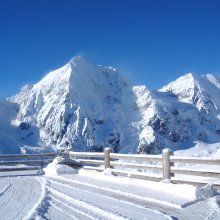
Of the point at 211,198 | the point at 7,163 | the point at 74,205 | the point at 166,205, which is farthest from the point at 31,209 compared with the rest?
the point at 7,163

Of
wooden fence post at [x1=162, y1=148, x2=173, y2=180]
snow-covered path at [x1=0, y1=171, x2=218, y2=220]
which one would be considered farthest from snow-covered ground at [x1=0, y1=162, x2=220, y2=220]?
wooden fence post at [x1=162, y1=148, x2=173, y2=180]

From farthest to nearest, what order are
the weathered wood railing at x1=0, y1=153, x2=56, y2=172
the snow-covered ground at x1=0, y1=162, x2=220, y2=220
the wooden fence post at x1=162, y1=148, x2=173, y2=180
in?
1. the weathered wood railing at x1=0, y1=153, x2=56, y2=172
2. the wooden fence post at x1=162, y1=148, x2=173, y2=180
3. the snow-covered ground at x1=0, y1=162, x2=220, y2=220

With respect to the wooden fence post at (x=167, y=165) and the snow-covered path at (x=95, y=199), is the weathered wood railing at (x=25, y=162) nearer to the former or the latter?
the snow-covered path at (x=95, y=199)

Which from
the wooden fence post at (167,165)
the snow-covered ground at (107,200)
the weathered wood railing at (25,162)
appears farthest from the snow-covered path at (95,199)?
the weathered wood railing at (25,162)

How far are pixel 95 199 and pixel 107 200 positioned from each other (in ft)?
1.07

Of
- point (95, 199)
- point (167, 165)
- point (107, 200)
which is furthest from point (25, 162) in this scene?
point (107, 200)

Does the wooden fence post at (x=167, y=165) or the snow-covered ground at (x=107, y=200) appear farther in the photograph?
the wooden fence post at (x=167, y=165)

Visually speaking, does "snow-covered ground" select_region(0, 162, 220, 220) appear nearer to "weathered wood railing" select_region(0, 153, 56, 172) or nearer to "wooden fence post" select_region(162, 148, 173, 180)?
"wooden fence post" select_region(162, 148, 173, 180)

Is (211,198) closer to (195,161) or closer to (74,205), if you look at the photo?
(195,161)

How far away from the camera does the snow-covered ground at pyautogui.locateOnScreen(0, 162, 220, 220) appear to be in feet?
33.1

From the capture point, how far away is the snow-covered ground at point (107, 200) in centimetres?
1008

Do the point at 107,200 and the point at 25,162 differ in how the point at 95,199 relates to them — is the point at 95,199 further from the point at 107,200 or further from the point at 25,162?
the point at 25,162

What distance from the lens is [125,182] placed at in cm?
1548

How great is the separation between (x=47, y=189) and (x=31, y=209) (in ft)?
11.6
